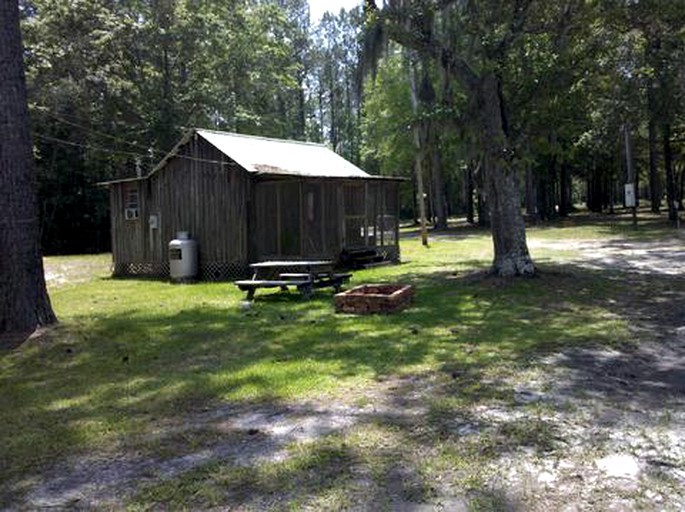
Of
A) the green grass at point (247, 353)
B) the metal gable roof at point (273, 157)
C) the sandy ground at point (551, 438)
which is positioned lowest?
the sandy ground at point (551, 438)

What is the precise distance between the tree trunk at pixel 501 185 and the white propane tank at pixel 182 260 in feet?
24.8

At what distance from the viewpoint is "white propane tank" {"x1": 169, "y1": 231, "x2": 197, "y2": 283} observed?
1641 cm

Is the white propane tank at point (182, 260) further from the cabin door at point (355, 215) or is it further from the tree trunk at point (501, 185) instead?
the tree trunk at point (501, 185)

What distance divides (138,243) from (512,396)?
15.0 metres

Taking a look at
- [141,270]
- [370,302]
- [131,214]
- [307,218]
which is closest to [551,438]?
[370,302]

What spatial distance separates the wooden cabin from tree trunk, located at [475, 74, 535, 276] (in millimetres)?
4950

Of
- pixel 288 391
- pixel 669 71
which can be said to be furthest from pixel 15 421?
pixel 669 71

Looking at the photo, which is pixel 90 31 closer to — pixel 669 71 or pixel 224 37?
pixel 224 37

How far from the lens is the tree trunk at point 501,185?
12.6m

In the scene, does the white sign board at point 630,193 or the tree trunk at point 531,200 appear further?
the tree trunk at point 531,200

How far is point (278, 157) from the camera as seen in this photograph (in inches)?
713

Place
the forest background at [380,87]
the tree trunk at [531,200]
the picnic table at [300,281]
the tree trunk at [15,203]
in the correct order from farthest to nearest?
the tree trunk at [531,200], the forest background at [380,87], the picnic table at [300,281], the tree trunk at [15,203]

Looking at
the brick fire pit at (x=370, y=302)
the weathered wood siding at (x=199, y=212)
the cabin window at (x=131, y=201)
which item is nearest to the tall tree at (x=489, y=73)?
the brick fire pit at (x=370, y=302)

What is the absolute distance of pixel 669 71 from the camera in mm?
Result: 22547
